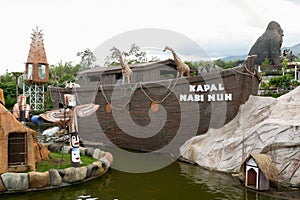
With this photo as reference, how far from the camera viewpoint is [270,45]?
43.5m

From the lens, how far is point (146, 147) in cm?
1423

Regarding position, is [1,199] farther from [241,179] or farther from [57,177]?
[241,179]

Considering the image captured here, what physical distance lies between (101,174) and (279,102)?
21.4 feet

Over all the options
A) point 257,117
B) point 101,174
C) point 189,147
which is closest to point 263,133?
point 257,117

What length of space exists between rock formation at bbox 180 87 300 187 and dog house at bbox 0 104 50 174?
5.51 meters

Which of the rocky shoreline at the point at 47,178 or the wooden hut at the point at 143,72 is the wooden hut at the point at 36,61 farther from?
the rocky shoreline at the point at 47,178

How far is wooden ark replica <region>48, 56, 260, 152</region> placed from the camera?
40.4ft

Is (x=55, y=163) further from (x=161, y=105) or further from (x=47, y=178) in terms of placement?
(x=161, y=105)

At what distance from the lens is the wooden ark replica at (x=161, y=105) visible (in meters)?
12.3

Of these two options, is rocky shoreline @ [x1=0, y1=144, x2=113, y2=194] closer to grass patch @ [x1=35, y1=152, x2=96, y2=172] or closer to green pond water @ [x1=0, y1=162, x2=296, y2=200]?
green pond water @ [x1=0, y1=162, x2=296, y2=200]

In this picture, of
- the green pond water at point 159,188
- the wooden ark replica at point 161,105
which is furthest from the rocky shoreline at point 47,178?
the wooden ark replica at point 161,105

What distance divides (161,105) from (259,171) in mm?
5997

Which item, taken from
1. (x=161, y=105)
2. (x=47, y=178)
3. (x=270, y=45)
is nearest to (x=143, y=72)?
(x=161, y=105)

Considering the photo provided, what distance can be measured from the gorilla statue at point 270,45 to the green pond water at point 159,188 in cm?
3629
